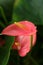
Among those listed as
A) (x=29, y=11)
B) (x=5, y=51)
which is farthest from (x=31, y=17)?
(x=5, y=51)

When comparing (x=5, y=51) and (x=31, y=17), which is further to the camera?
(x=31, y=17)

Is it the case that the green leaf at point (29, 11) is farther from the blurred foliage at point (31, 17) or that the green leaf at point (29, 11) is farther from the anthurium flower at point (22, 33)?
the anthurium flower at point (22, 33)

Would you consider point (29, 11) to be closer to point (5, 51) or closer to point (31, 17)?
point (31, 17)

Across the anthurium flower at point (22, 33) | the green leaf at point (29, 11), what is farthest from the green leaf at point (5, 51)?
the green leaf at point (29, 11)

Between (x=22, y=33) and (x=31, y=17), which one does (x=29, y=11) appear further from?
(x=22, y=33)

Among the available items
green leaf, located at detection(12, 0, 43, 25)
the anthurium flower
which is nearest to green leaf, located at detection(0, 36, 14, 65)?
the anthurium flower

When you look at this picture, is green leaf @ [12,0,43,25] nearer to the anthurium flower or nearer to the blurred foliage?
the blurred foliage

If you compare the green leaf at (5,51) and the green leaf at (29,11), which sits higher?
the green leaf at (29,11)
